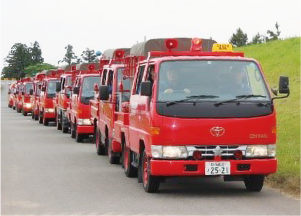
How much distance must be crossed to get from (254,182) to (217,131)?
134 cm

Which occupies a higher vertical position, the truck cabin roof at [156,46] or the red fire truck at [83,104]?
the truck cabin roof at [156,46]

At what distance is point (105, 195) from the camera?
482 inches

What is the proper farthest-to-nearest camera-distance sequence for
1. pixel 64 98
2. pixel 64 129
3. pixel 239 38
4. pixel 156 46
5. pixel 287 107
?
1. pixel 239 38
2. pixel 287 107
3. pixel 64 129
4. pixel 64 98
5. pixel 156 46

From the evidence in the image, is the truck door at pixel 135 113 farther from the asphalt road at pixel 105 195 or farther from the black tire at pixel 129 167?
the asphalt road at pixel 105 195

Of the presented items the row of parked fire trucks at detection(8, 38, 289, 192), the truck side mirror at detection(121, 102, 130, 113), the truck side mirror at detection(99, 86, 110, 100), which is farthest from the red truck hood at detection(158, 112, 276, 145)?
the truck side mirror at detection(99, 86, 110, 100)

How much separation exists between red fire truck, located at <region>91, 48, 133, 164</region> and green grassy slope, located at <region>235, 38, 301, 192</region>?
325 centimetres

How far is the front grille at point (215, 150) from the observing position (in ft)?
38.4

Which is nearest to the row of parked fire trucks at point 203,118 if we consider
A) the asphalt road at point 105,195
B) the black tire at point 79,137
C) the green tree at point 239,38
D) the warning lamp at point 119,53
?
the asphalt road at point 105,195

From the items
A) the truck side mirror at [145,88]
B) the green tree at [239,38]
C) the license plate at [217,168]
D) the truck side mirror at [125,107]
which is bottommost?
the license plate at [217,168]

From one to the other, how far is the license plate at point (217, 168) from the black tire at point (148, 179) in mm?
920

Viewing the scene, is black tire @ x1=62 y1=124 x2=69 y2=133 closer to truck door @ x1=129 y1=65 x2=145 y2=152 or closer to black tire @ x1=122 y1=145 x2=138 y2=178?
black tire @ x1=122 y1=145 x2=138 y2=178

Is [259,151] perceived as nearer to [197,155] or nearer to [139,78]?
[197,155]

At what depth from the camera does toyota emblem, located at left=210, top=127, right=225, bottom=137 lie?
38.3 ft

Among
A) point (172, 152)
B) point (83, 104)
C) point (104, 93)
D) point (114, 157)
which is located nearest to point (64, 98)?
point (83, 104)
